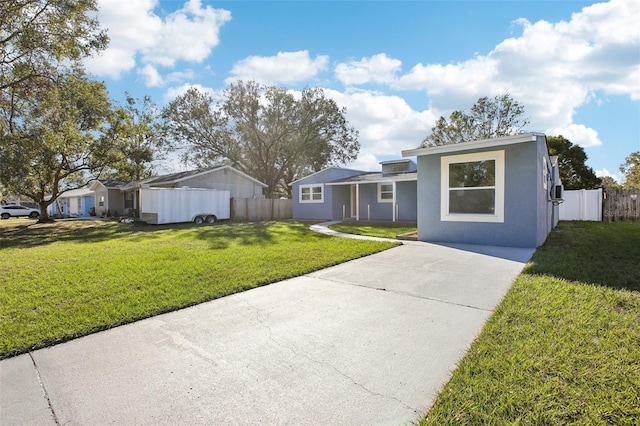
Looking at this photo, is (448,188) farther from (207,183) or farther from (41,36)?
(207,183)

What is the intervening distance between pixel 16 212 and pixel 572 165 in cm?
4610

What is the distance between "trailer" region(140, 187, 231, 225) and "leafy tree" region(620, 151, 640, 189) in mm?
33752

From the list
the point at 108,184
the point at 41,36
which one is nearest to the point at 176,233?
the point at 41,36

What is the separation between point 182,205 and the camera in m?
17.0

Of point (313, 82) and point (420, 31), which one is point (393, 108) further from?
point (313, 82)

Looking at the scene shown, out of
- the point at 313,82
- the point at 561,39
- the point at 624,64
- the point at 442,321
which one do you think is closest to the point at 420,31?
the point at 561,39

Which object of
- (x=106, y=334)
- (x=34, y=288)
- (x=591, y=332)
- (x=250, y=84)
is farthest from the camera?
(x=250, y=84)

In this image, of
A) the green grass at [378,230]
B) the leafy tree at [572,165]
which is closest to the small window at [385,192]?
the green grass at [378,230]

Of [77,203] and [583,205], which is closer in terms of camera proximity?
[583,205]

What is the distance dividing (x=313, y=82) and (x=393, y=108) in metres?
13.3

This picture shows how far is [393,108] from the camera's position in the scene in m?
18.2

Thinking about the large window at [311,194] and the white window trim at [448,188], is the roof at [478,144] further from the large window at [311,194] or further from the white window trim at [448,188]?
the large window at [311,194]

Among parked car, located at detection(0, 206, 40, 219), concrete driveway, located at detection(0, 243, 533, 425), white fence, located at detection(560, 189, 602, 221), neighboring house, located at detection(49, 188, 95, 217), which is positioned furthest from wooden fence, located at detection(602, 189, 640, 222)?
parked car, located at detection(0, 206, 40, 219)

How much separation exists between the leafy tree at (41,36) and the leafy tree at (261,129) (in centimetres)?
1633
